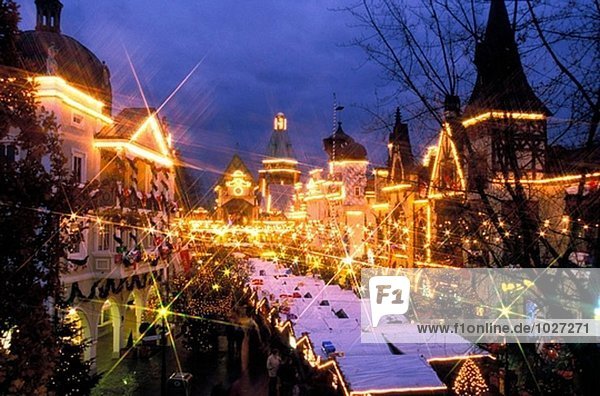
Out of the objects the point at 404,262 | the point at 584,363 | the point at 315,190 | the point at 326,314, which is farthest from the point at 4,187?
the point at 315,190

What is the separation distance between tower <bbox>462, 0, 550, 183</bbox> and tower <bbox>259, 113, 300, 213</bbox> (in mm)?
94264

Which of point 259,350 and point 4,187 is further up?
point 4,187

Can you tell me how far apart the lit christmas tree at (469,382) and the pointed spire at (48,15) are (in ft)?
67.4

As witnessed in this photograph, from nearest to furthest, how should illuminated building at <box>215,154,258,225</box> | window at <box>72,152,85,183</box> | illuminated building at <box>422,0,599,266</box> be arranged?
1. illuminated building at <box>422,0,599,266</box>
2. window at <box>72,152,85,183</box>
3. illuminated building at <box>215,154,258,225</box>

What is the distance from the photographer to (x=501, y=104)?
5016mm

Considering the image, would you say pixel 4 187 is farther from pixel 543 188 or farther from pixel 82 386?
pixel 82 386

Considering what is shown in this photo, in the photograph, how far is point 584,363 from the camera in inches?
188

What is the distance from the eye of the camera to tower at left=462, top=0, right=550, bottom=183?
4.98 metres

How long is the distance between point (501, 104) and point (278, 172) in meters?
95.9

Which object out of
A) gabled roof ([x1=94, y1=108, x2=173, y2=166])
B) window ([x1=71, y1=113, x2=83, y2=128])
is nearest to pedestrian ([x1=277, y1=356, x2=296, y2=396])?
gabled roof ([x1=94, y1=108, x2=173, y2=166])

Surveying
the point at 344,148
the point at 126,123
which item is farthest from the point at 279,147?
the point at 126,123

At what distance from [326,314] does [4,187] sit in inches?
436

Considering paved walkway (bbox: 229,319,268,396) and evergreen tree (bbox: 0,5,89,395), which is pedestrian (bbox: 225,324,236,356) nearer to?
paved walkway (bbox: 229,319,268,396)

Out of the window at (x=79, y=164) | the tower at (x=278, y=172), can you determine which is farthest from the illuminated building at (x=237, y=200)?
the window at (x=79, y=164)
